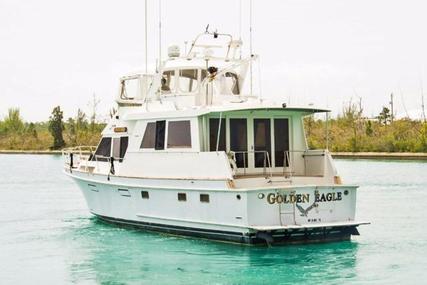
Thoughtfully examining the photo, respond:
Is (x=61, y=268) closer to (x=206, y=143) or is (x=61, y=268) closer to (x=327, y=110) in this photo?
(x=206, y=143)

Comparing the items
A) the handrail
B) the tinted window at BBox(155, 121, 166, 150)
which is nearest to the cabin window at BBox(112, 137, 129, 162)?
the tinted window at BBox(155, 121, 166, 150)

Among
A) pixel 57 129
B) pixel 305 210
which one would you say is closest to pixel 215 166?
pixel 305 210

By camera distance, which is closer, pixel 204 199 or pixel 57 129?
pixel 204 199

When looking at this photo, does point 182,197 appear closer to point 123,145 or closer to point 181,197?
point 181,197

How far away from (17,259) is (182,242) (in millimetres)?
3246

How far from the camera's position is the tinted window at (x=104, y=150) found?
18263 mm

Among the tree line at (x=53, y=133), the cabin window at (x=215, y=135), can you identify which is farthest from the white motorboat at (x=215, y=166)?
the tree line at (x=53, y=133)

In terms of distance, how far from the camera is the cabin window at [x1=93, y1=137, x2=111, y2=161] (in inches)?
719

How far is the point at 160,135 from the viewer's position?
1609 centimetres

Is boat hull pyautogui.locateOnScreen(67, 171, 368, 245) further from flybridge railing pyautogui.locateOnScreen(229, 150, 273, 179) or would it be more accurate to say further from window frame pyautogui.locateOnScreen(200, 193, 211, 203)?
flybridge railing pyautogui.locateOnScreen(229, 150, 273, 179)

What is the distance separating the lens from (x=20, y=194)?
29.4 m

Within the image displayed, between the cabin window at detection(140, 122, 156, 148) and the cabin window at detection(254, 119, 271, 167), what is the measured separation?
2199mm

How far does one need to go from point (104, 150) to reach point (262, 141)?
4471mm

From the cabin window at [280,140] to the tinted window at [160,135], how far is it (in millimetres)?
2343
